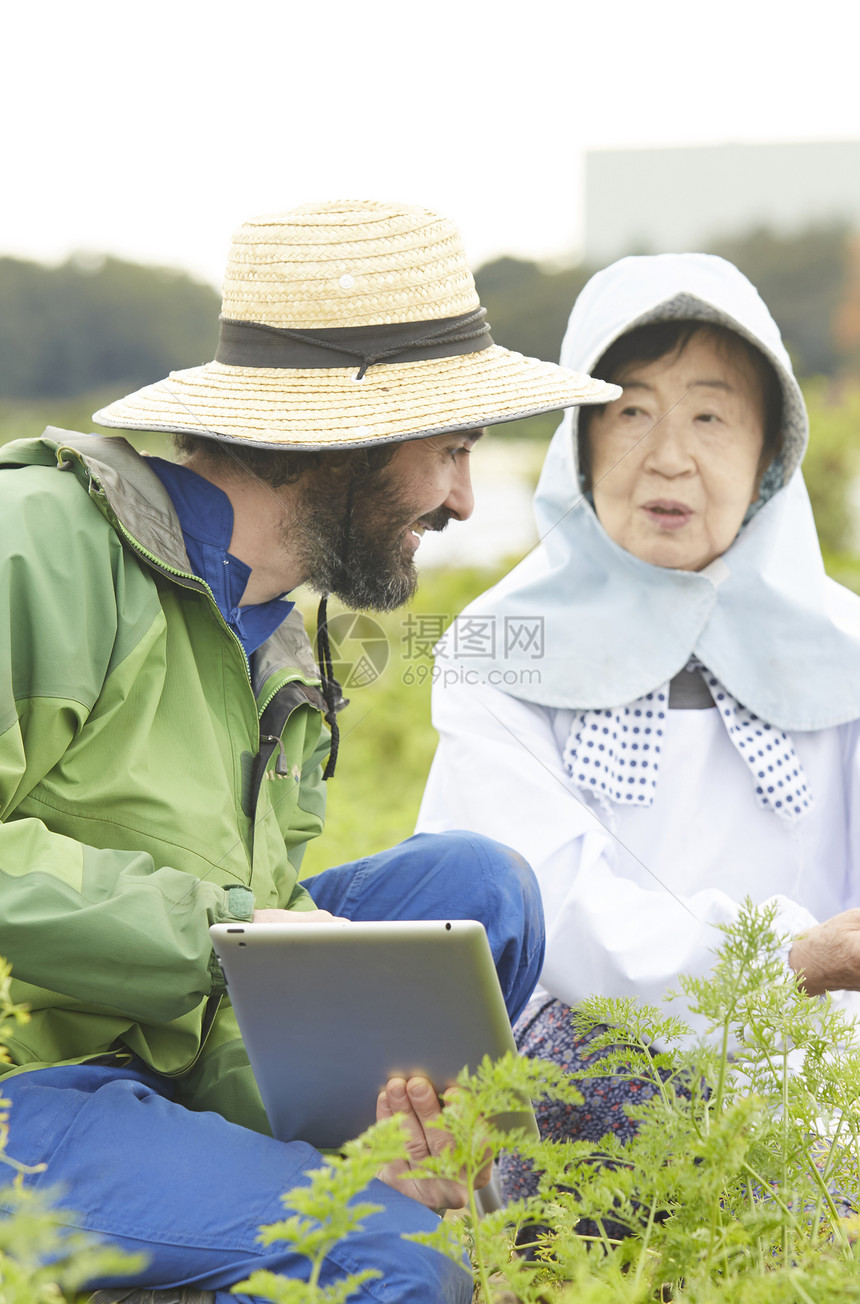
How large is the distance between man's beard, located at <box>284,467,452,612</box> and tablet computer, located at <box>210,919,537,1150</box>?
701mm

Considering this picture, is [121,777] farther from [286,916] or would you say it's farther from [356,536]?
[356,536]

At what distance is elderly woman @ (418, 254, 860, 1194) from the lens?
2289mm

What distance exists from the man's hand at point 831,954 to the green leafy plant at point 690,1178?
38cm

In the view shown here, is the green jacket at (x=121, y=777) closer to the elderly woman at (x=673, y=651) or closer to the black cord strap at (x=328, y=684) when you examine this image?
the black cord strap at (x=328, y=684)

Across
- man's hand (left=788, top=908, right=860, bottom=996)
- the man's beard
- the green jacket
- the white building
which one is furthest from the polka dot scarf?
the white building

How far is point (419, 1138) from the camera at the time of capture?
151 centimetres

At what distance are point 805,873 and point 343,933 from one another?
1261mm

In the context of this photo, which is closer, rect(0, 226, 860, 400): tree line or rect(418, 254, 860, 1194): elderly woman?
rect(418, 254, 860, 1194): elderly woman

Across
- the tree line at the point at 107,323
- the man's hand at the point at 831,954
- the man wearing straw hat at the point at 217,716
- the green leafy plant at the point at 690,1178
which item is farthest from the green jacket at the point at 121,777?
the tree line at the point at 107,323

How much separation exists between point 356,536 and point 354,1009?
778 mm

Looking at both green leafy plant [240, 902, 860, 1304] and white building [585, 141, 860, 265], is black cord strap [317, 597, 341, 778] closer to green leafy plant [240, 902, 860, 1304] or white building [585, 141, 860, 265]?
green leafy plant [240, 902, 860, 1304]

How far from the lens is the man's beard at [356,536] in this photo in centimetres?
191

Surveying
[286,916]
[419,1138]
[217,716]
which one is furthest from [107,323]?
[419,1138]

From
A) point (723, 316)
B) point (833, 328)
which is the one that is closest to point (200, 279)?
point (723, 316)
